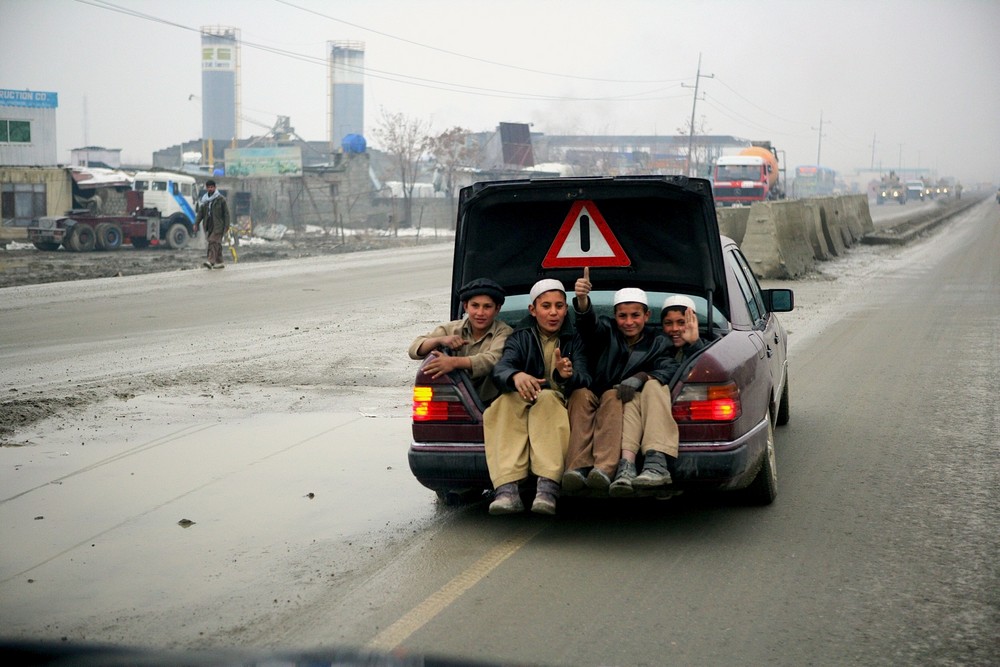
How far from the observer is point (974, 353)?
12031mm

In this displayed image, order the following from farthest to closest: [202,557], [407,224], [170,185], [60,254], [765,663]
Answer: [407,224]
[170,185]
[60,254]
[202,557]
[765,663]

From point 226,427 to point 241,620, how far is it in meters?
4.41

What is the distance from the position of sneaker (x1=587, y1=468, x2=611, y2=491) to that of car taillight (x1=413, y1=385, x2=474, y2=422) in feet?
2.28

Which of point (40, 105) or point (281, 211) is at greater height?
point (40, 105)

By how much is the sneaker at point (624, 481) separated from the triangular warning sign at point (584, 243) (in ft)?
5.61


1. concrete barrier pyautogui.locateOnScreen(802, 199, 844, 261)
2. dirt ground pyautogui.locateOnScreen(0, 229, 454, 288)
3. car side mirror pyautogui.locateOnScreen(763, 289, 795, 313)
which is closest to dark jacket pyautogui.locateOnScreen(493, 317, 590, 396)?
car side mirror pyautogui.locateOnScreen(763, 289, 795, 313)

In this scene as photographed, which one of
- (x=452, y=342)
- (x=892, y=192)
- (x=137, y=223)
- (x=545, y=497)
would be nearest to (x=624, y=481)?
(x=545, y=497)

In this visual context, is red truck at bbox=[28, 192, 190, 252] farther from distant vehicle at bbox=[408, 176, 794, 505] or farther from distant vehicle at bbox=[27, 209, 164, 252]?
distant vehicle at bbox=[408, 176, 794, 505]

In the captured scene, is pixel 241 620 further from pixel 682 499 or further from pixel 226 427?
pixel 226 427

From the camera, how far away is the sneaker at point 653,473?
526 cm

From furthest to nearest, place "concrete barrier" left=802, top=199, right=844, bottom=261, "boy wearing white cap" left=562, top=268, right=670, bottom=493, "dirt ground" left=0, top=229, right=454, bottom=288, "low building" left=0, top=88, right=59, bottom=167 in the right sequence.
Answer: "low building" left=0, top=88, right=59, bottom=167 → "concrete barrier" left=802, top=199, right=844, bottom=261 → "dirt ground" left=0, top=229, right=454, bottom=288 → "boy wearing white cap" left=562, top=268, right=670, bottom=493

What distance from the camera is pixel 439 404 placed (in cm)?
571

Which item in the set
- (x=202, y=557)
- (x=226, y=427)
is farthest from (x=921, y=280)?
(x=202, y=557)

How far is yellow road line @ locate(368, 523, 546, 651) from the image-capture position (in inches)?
165
